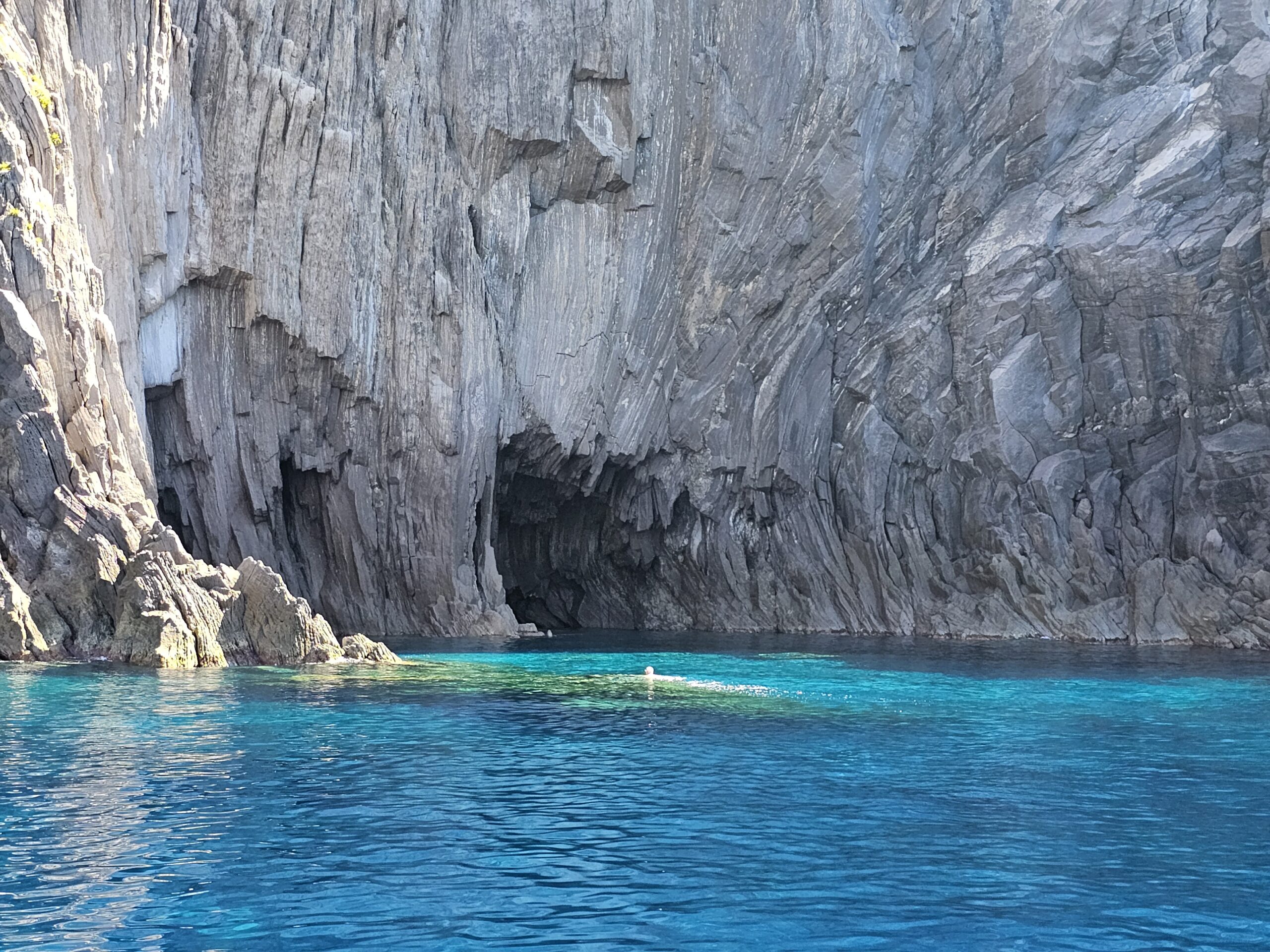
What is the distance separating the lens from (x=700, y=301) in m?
49.8

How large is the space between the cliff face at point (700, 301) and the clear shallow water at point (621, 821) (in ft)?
57.9

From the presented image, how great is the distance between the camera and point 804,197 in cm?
4912

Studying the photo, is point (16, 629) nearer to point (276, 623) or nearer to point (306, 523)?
point (276, 623)

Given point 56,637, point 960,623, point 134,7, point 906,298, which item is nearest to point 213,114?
point 134,7

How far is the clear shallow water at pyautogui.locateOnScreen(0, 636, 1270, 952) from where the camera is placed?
8.85 metres

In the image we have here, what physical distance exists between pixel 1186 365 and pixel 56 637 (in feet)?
114

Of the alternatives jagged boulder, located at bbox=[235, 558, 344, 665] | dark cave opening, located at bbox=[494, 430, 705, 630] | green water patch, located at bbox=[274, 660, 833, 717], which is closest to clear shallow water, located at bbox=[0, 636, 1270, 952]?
green water patch, located at bbox=[274, 660, 833, 717]

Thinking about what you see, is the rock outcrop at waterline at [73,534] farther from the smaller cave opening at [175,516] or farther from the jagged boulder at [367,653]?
the smaller cave opening at [175,516]

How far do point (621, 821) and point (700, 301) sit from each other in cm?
3897

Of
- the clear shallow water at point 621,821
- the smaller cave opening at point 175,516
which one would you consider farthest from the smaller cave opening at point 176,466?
the clear shallow water at point 621,821

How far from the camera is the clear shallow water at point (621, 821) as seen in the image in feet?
29.0

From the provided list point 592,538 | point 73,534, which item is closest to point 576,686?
point 73,534

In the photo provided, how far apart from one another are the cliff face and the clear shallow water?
1765cm

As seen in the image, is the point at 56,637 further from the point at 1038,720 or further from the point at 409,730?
the point at 1038,720
